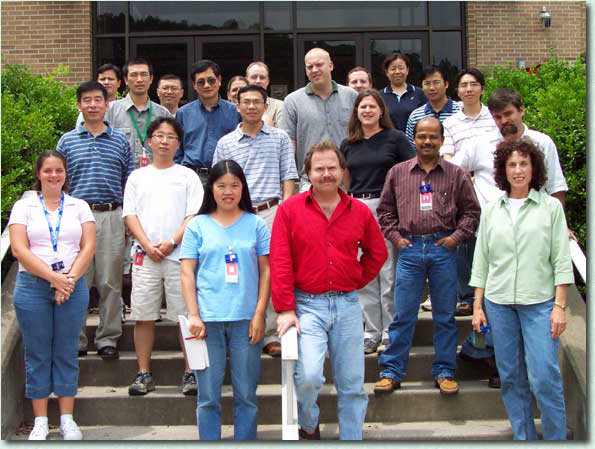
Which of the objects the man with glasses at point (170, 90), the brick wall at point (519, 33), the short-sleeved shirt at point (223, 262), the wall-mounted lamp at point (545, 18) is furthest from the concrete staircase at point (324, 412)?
the wall-mounted lamp at point (545, 18)

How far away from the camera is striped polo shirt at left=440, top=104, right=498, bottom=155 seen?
606 cm

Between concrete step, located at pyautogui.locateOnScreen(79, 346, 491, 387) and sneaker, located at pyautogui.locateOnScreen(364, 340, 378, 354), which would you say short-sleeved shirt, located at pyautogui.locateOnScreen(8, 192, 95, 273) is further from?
sneaker, located at pyautogui.locateOnScreen(364, 340, 378, 354)

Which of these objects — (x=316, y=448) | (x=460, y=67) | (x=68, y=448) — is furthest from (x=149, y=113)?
(x=460, y=67)

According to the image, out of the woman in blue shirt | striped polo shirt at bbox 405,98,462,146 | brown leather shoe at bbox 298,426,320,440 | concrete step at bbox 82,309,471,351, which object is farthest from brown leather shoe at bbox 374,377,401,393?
striped polo shirt at bbox 405,98,462,146

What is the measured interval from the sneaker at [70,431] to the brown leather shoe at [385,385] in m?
2.09

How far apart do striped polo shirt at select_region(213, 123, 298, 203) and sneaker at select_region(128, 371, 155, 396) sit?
5.19ft

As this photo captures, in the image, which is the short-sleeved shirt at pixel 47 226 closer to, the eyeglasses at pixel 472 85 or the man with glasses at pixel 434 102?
the man with glasses at pixel 434 102

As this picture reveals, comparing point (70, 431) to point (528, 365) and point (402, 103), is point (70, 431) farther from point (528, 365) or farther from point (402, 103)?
point (402, 103)

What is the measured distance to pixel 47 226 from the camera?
4770mm

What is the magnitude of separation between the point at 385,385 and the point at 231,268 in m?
1.51

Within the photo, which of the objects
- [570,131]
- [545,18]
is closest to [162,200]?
[570,131]

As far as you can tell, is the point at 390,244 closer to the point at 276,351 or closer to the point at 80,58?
the point at 276,351

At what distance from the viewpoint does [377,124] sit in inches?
221

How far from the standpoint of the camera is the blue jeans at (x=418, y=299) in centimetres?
504
